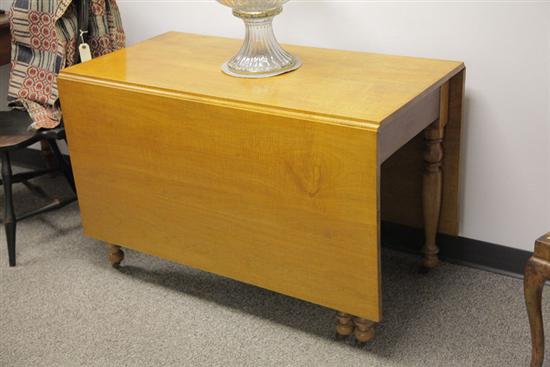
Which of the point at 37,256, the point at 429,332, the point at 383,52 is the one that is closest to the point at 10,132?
the point at 37,256

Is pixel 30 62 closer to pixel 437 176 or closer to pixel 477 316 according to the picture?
pixel 437 176

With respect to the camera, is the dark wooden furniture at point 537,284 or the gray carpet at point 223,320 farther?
the gray carpet at point 223,320

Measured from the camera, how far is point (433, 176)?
222cm

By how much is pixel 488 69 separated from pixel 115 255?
132 centimetres

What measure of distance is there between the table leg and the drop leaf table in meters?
0.36

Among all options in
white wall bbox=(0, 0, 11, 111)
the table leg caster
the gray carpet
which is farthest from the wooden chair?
the table leg caster

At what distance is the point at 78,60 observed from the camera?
2.67 m

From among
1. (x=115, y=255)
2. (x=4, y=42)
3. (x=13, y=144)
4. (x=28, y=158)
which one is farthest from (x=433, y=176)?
(x=28, y=158)

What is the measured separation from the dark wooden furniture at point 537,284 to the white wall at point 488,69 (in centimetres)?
58

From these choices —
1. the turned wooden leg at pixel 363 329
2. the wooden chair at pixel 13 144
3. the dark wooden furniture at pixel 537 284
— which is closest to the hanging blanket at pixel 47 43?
the wooden chair at pixel 13 144

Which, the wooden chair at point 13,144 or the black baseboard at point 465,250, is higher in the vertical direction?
the wooden chair at point 13,144

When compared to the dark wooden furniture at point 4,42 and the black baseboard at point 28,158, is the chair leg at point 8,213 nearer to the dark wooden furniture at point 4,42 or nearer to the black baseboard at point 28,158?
the dark wooden furniture at point 4,42

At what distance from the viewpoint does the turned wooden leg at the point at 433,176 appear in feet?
7.09

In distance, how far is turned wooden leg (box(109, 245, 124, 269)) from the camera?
2.52 metres
